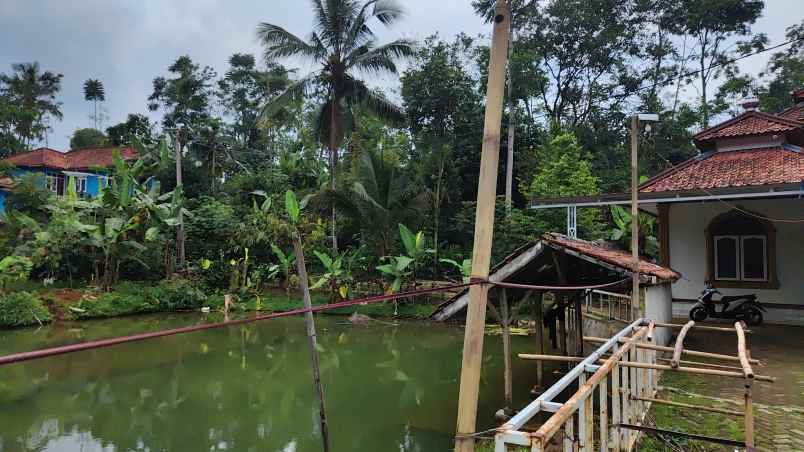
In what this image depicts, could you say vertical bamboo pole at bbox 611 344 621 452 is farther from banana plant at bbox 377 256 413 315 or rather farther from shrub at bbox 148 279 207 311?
shrub at bbox 148 279 207 311

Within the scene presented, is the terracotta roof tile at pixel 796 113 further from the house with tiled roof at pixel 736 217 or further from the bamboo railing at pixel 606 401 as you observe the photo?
the bamboo railing at pixel 606 401

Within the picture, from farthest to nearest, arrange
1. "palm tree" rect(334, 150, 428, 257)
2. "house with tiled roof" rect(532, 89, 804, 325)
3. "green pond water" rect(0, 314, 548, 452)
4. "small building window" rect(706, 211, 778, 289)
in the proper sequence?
"palm tree" rect(334, 150, 428, 257), "small building window" rect(706, 211, 778, 289), "house with tiled roof" rect(532, 89, 804, 325), "green pond water" rect(0, 314, 548, 452)

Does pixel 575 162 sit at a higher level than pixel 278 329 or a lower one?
higher

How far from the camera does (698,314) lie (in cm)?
933

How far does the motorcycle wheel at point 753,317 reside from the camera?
907 cm

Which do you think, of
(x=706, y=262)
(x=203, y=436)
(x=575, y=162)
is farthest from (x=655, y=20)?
(x=203, y=436)

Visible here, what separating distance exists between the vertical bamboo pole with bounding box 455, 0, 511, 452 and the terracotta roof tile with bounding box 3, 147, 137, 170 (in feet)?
85.0

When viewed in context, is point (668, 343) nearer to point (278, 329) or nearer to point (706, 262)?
point (706, 262)

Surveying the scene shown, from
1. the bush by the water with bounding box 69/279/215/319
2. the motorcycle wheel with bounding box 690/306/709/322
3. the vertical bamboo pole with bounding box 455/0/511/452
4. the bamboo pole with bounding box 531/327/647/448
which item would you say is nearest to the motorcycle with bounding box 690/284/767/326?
the motorcycle wheel with bounding box 690/306/709/322

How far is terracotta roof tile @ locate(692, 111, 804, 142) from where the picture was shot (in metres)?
9.46

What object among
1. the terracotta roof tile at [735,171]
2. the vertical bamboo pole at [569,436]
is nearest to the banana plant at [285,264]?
the terracotta roof tile at [735,171]

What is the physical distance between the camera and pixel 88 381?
9.17 meters

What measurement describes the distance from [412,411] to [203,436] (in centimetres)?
283

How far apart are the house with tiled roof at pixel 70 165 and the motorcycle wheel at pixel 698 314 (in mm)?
23705
